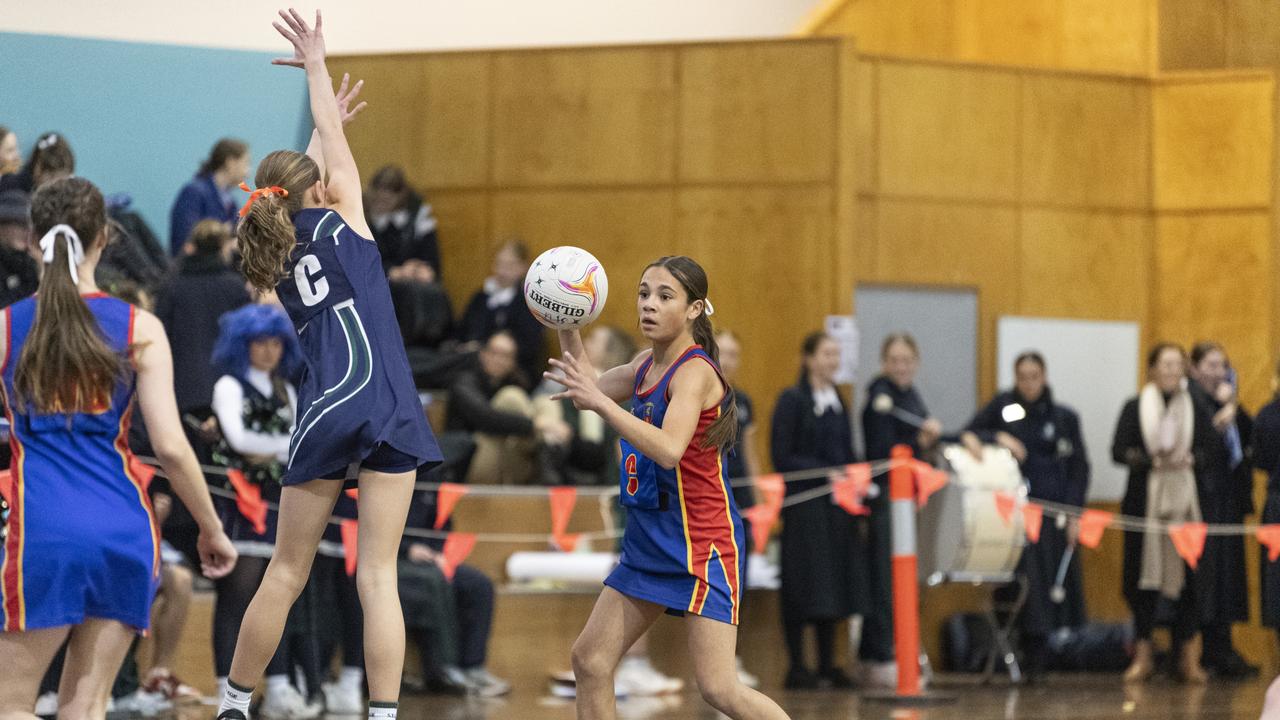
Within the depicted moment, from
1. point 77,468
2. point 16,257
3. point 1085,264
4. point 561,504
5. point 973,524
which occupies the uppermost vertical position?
point 1085,264

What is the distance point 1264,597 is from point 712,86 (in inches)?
188

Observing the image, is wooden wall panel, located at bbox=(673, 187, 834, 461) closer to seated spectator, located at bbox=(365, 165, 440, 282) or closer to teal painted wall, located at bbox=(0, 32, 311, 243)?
seated spectator, located at bbox=(365, 165, 440, 282)

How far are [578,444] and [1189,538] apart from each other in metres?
3.66

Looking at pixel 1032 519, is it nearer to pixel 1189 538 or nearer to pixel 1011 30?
pixel 1189 538

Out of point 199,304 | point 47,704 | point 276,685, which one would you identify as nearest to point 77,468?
point 47,704

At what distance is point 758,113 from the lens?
1179 centimetres

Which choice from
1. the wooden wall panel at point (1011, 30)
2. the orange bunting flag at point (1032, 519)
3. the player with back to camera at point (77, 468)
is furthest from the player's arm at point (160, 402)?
the wooden wall panel at point (1011, 30)

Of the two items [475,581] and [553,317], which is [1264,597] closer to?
[475,581]

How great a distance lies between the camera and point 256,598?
14.9 ft

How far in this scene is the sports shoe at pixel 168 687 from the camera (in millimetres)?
7762

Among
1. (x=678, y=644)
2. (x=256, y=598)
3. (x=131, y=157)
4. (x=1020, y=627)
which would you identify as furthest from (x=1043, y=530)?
(x=256, y=598)

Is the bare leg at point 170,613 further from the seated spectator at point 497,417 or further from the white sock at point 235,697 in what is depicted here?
the white sock at point 235,697

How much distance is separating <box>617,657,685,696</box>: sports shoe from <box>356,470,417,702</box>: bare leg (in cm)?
498

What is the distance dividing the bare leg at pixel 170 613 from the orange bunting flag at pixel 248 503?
36 cm
